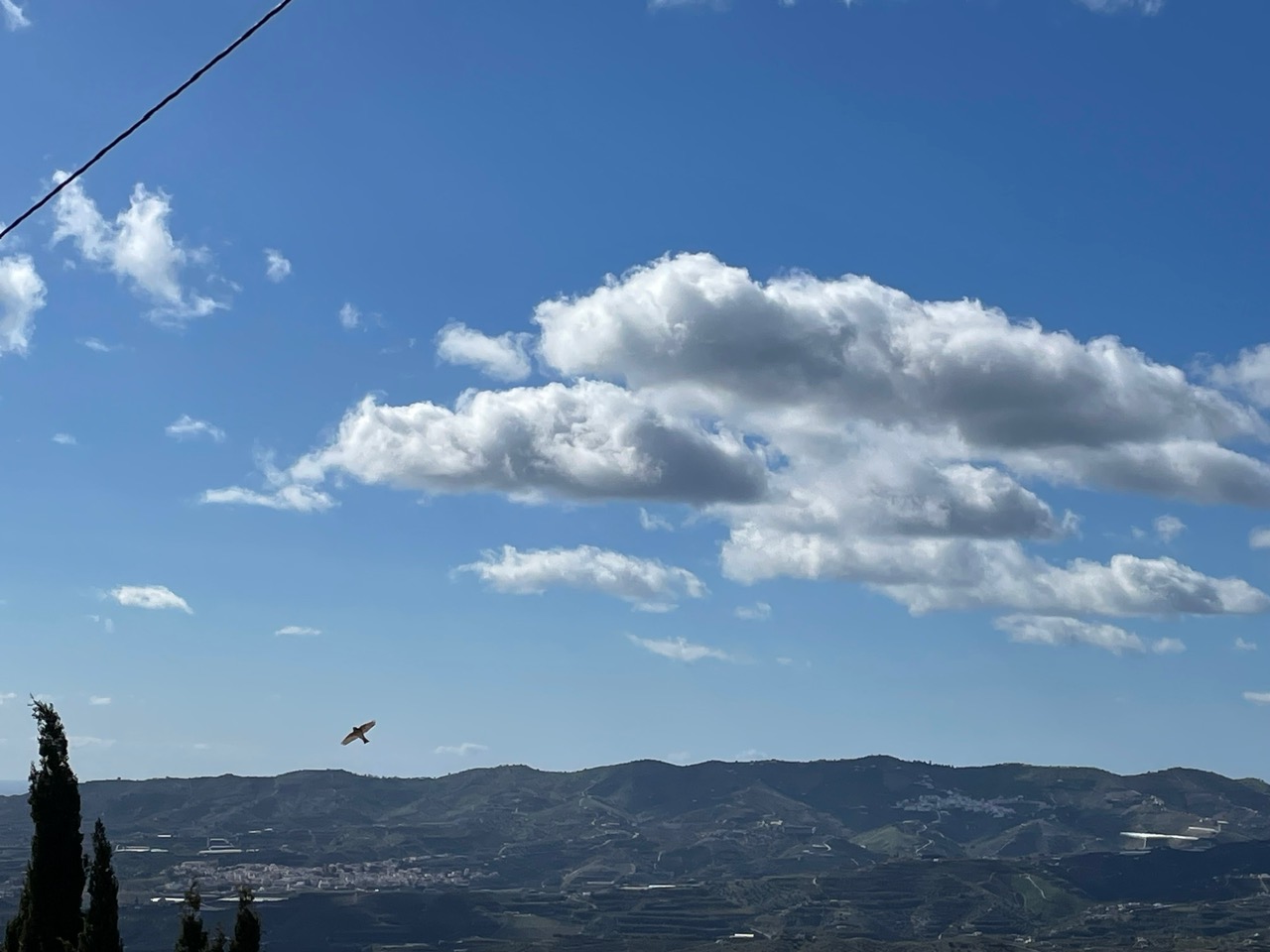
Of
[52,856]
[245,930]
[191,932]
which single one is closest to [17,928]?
[52,856]

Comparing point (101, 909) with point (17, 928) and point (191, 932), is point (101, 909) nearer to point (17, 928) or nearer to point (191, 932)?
point (191, 932)

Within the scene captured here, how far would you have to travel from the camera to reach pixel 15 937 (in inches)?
2496

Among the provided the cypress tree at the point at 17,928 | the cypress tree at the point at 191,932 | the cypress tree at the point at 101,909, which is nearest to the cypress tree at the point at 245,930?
the cypress tree at the point at 191,932

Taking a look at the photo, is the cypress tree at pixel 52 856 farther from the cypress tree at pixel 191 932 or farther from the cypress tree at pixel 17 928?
the cypress tree at pixel 191 932

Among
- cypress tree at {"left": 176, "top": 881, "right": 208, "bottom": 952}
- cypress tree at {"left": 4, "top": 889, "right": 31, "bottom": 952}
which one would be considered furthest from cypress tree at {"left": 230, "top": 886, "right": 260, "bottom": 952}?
cypress tree at {"left": 4, "top": 889, "right": 31, "bottom": 952}

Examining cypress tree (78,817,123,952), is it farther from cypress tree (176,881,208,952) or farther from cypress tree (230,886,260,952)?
cypress tree (230,886,260,952)

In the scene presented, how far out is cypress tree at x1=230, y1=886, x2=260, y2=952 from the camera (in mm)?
54844

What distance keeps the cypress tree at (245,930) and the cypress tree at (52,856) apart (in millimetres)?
10527

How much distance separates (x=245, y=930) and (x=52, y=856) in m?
12.3

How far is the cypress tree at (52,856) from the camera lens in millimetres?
62062

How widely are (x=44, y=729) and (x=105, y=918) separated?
8604 millimetres

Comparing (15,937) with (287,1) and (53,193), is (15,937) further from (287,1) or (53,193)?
(287,1)

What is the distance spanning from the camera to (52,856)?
62.6 meters

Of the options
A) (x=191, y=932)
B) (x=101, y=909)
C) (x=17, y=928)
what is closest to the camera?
(x=191, y=932)
